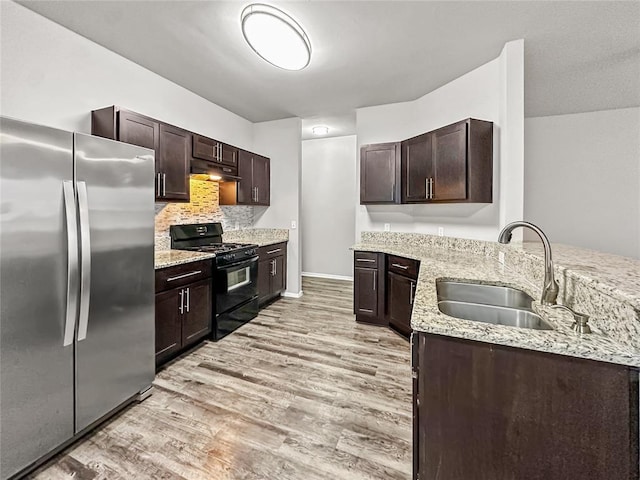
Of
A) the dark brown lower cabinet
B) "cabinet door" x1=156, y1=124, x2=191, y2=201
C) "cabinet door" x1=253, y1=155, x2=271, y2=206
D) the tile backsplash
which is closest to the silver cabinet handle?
"cabinet door" x1=156, y1=124, x2=191, y2=201

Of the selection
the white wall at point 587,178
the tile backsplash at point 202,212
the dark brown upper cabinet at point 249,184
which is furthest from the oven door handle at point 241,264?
the white wall at point 587,178

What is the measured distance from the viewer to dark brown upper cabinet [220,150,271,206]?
13.5 ft

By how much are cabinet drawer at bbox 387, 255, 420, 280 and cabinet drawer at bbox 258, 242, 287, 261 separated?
1.83 meters

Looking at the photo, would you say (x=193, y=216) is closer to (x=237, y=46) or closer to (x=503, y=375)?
(x=237, y=46)

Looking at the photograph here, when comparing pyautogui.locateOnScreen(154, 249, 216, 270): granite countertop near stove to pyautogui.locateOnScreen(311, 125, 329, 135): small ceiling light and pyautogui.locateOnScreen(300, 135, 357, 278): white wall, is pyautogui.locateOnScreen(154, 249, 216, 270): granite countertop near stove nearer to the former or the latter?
pyautogui.locateOnScreen(311, 125, 329, 135): small ceiling light

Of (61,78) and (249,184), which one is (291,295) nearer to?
(249,184)

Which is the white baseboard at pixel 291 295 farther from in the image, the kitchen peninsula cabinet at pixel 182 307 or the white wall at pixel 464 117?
the kitchen peninsula cabinet at pixel 182 307

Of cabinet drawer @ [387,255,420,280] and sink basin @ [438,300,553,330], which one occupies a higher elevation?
cabinet drawer @ [387,255,420,280]

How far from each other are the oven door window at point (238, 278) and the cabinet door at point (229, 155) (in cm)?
148

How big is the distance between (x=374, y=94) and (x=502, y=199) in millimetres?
2126

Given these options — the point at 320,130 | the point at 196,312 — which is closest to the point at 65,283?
the point at 196,312

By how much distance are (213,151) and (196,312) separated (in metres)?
1.99

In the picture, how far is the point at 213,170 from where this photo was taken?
11.6ft

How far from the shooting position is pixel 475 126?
271cm
